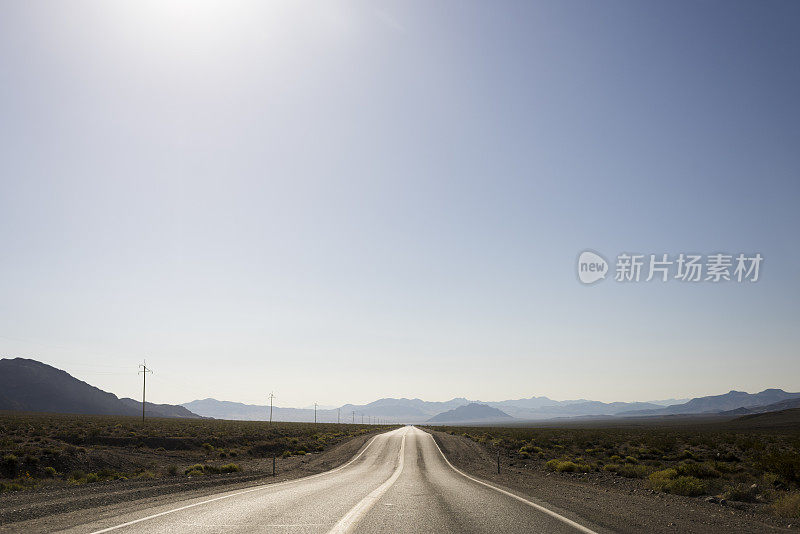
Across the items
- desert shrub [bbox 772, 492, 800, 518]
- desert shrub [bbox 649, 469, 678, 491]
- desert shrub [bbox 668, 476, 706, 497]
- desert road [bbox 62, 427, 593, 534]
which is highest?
desert road [bbox 62, 427, 593, 534]

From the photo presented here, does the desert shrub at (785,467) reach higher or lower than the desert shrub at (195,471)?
higher

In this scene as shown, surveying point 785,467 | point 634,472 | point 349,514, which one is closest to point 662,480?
point 634,472

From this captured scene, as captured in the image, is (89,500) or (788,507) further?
(89,500)

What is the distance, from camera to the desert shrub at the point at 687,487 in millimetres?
15408

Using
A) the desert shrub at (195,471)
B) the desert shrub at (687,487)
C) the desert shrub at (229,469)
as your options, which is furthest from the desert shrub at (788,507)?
the desert shrub at (229,469)

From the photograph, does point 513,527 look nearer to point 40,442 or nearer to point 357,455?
point 357,455

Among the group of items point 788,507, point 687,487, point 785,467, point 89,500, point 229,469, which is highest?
point 89,500

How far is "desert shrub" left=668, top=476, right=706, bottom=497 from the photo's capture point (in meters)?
15.4

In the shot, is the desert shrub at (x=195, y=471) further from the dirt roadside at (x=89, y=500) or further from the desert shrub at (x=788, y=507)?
the desert shrub at (x=788, y=507)

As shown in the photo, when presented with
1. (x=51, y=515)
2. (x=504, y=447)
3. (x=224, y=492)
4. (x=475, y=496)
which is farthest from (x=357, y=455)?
(x=51, y=515)

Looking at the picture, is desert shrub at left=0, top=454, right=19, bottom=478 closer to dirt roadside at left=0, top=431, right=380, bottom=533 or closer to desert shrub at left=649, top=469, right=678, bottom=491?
dirt roadside at left=0, top=431, right=380, bottom=533

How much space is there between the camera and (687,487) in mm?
15633

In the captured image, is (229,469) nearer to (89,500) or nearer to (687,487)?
(89,500)

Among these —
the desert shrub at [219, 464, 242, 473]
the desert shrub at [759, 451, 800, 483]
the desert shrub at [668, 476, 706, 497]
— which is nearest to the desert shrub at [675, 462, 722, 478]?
the desert shrub at [759, 451, 800, 483]
